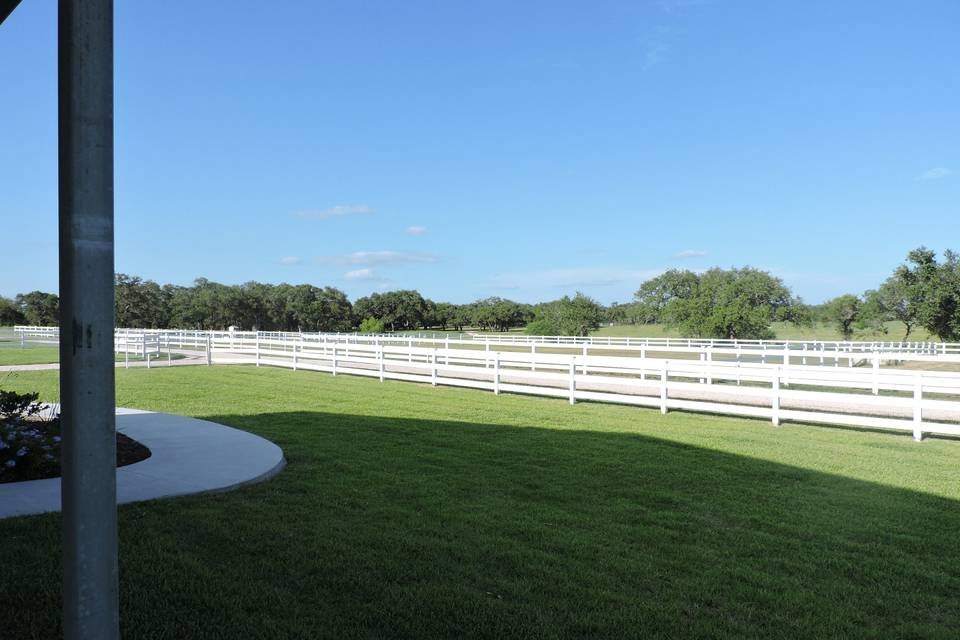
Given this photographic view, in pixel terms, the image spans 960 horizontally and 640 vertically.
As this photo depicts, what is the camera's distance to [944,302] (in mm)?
47500

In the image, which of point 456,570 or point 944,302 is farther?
point 944,302

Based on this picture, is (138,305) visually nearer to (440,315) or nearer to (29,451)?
(440,315)

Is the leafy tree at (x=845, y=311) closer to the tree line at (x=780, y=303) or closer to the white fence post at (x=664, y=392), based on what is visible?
the tree line at (x=780, y=303)

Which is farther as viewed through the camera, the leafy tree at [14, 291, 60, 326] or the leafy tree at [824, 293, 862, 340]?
the leafy tree at [14, 291, 60, 326]

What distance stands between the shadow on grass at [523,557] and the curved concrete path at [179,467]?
0.32 metres

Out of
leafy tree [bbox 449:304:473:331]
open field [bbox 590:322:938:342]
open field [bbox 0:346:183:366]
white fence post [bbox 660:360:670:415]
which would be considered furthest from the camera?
leafy tree [bbox 449:304:473:331]

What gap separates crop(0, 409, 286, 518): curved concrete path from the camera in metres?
6.08

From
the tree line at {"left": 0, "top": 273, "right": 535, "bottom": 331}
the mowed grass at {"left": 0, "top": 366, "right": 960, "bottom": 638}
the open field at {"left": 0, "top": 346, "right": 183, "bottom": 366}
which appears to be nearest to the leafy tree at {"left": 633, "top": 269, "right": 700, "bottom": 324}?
the tree line at {"left": 0, "top": 273, "right": 535, "bottom": 331}

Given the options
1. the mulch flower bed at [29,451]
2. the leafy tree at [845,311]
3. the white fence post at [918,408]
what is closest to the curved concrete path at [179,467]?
the mulch flower bed at [29,451]

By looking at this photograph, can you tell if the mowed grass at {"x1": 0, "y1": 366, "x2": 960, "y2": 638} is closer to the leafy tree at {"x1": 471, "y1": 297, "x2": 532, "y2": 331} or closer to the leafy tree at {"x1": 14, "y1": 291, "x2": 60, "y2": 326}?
the leafy tree at {"x1": 14, "y1": 291, "x2": 60, "y2": 326}

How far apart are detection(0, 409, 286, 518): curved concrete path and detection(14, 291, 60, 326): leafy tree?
105 metres

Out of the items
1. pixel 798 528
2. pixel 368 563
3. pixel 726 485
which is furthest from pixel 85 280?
pixel 726 485

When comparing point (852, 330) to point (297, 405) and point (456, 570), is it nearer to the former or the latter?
point (297, 405)

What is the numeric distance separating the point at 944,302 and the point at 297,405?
1967 inches
